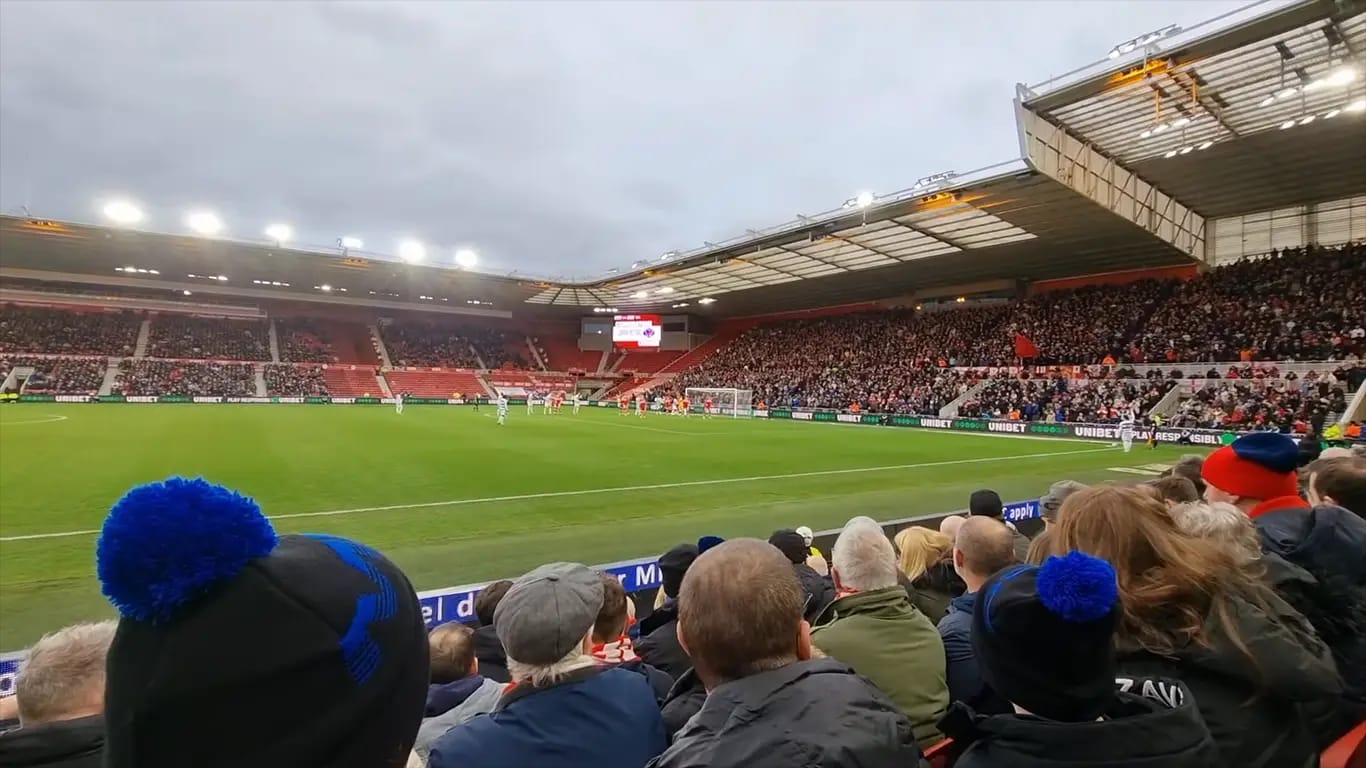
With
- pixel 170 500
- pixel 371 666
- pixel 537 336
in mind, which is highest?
pixel 537 336

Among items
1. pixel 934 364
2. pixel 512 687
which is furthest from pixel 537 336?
pixel 512 687

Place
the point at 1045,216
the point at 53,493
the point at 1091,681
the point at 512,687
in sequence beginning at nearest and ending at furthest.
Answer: the point at 1091,681
the point at 512,687
the point at 53,493
the point at 1045,216

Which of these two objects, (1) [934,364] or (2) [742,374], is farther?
(2) [742,374]

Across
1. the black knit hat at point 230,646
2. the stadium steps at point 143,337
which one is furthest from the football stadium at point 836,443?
the stadium steps at point 143,337

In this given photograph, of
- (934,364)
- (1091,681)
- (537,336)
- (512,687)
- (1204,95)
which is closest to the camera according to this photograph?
(1091,681)

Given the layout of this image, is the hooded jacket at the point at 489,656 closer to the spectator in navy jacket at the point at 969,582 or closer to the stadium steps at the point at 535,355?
the spectator in navy jacket at the point at 969,582

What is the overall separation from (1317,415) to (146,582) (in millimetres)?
30319

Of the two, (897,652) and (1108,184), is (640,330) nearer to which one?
(1108,184)

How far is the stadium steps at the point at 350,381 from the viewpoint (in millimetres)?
53500

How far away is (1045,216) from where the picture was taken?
29.5 meters

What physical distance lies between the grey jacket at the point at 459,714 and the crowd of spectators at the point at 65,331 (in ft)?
199

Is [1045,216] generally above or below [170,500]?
above

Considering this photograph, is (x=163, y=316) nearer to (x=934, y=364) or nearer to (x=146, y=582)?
(x=934, y=364)

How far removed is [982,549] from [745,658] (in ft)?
6.81
